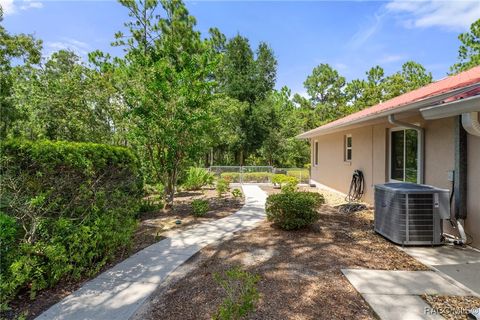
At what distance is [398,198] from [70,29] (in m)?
13.3

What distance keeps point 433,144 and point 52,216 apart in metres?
7.11

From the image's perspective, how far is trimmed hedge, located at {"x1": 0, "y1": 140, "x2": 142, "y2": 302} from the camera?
301cm

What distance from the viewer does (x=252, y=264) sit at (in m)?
3.97

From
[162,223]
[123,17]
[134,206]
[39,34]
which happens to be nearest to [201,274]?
[134,206]

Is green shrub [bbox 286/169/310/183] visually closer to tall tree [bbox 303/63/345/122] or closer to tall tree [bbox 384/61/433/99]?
tall tree [bbox 303/63/345/122]

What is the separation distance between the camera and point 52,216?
348 centimetres

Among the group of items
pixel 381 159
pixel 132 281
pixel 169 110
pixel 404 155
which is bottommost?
pixel 132 281

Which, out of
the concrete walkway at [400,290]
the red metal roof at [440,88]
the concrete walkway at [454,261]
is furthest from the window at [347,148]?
the concrete walkway at [400,290]

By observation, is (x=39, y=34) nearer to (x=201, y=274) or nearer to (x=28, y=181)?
(x=28, y=181)

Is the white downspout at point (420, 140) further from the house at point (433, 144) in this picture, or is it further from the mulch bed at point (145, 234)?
the mulch bed at point (145, 234)

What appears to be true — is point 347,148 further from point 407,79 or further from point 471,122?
point 407,79

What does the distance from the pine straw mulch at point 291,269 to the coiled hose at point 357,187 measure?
3.54m

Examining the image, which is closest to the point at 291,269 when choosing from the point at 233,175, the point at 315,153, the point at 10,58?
the point at 233,175

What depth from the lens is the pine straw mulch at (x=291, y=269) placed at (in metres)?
2.80
